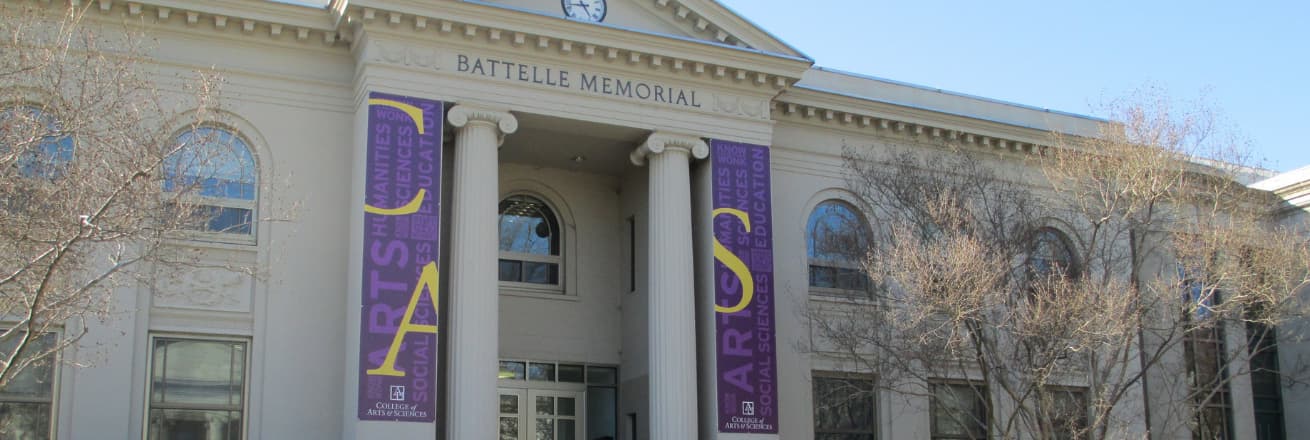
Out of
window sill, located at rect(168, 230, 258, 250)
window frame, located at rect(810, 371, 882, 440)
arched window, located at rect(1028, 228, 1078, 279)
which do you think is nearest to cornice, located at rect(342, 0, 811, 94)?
window sill, located at rect(168, 230, 258, 250)

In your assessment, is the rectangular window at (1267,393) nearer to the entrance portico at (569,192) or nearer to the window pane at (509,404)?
the entrance portico at (569,192)

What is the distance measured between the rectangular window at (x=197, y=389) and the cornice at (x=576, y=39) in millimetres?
5342

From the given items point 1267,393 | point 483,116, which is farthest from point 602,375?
point 1267,393

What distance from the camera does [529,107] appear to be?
21156mm

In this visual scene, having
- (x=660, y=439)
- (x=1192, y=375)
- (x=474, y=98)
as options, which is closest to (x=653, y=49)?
(x=474, y=98)

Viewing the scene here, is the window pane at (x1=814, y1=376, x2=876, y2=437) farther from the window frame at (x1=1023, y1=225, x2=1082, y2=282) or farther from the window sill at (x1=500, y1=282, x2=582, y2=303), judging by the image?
the window sill at (x1=500, y1=282, x2=582, y2=303)

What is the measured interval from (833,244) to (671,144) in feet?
11.3

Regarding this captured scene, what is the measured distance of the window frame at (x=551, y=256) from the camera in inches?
938

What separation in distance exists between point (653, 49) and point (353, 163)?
5.21 m

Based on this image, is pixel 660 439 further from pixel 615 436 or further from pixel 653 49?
→ pixel 653 49

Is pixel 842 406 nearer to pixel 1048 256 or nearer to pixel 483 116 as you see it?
pixel 1048 256

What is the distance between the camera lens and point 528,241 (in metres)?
24.3

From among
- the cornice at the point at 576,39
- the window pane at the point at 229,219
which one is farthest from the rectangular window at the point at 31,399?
the cornice at the point at 576,39

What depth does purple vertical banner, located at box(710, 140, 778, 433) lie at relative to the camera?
21562 mm
